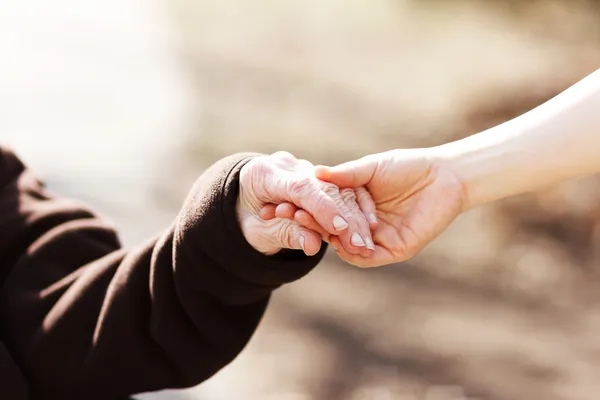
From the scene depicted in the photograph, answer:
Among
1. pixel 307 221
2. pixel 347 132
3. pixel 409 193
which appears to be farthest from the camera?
pixel 347 132

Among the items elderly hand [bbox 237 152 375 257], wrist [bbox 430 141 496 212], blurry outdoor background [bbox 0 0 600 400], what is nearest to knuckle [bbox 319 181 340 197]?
elderly hand [bbox 237 152 375 257]

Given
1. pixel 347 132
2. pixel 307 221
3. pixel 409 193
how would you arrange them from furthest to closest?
pixel 347 132 → pixel 409 193 → pixel 307 221

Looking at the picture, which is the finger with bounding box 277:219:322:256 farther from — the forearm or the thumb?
the forearm

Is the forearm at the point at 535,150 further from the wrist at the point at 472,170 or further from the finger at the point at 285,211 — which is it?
the finger at the point at 285,211

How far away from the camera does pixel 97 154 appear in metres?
2.52

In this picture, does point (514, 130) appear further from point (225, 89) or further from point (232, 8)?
point (232, 8)

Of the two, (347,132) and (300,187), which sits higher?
(300,187)

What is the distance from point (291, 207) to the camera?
34.8 inches

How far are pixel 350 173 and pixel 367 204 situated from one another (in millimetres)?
46

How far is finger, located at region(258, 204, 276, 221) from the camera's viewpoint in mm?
892

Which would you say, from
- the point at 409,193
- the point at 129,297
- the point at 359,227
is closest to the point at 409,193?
the point at 409,193

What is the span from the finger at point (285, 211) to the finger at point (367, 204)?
4.4 inches

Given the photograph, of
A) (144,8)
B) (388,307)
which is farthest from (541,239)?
(144,8)

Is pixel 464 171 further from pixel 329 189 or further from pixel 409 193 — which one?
pixel 329 189
